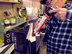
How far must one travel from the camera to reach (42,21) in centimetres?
120

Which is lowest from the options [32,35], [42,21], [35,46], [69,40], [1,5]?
[35,46]

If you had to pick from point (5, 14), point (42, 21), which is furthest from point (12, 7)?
point (42, 21)

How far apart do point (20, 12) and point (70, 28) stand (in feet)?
4.73

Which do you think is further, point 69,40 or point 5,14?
point 5,14


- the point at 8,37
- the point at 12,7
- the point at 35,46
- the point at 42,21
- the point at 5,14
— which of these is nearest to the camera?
the point at 42,21

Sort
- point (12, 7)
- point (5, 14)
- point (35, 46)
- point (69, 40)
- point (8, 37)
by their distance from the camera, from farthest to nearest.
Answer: point (12, 7) < point (5, 14) < point (35, 46) < point (8, 37) < point (69, 40)

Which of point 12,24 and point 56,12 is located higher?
point 56,12

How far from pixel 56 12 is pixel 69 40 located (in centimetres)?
26

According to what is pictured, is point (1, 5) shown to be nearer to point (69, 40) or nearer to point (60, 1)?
point (60, 1)

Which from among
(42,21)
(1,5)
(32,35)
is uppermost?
(1,5)

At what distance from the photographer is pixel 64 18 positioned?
3.10 feet

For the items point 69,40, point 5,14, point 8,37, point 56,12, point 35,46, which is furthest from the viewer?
point 5,14

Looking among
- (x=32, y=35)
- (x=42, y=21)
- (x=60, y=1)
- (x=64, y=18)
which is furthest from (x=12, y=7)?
(x=64, y=18)

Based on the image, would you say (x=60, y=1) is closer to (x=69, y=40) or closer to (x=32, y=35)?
(x=69, y=40)
